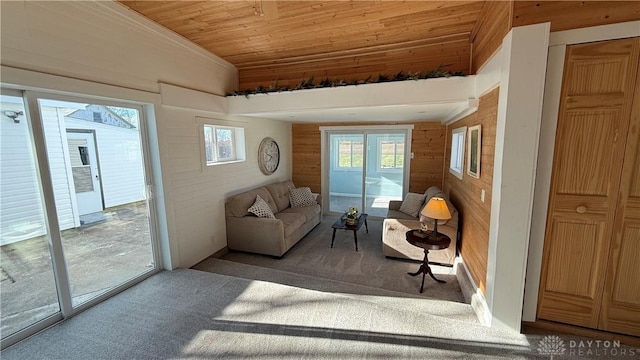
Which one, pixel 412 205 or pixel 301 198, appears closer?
pixel 412 205

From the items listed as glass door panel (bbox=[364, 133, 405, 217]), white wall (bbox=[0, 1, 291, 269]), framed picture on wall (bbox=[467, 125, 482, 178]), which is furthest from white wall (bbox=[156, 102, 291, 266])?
framed picture on wall (bbox=[467, 125, 482, 178])

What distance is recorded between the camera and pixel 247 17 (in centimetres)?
269

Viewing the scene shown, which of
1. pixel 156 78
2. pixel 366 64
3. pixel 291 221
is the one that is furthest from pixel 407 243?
pixel 156 78

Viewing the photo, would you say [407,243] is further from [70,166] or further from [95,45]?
[95,45]

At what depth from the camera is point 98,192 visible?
2498 millimetres

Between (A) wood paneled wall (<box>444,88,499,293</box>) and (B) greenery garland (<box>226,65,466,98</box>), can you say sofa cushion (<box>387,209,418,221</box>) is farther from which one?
(B) greenery garland (<box>226,65,466,98</box>)

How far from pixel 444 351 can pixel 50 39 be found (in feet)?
12.6

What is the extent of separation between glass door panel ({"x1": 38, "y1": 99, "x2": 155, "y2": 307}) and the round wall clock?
2.29 metres

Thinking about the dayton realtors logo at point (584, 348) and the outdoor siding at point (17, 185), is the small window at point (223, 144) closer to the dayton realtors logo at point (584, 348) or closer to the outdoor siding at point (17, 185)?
the outdoor siding at point (17, 185)

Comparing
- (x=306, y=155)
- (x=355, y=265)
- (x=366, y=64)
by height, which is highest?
(x=366, y=64)

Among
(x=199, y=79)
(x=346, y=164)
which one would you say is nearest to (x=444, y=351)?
(x=199, y=79)

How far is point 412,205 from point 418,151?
1394mm

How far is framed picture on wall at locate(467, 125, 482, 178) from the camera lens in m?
2.58

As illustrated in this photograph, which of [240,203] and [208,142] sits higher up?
[208,142]
